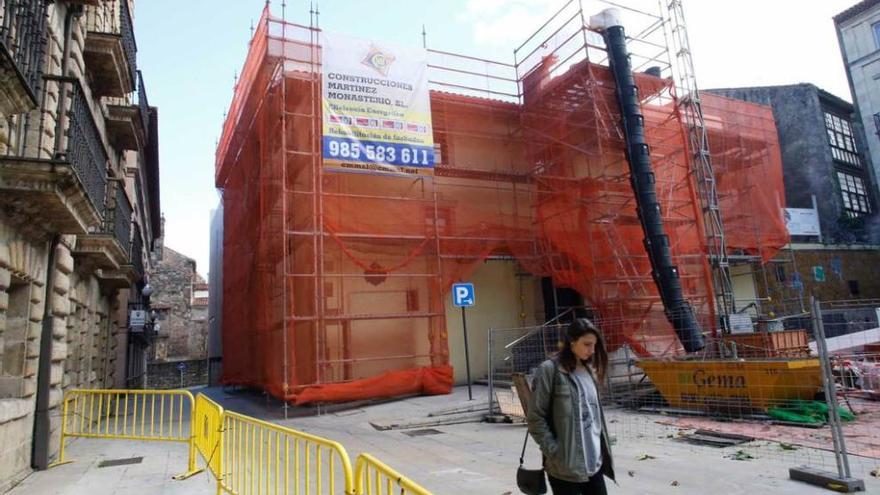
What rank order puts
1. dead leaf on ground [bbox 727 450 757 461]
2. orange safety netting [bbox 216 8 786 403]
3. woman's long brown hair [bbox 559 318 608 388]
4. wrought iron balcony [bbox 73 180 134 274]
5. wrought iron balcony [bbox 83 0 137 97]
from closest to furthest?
woman's long brown hair [bbox 559 318 608 388] → dead leaf on ground [bbox 727 450 757 461] → wrought iron balcony [bbox 83 0 137 97] → wrought iron balcony [bbox 73 180 134 274] → orange safety netting [bbox 216 8 786 403]

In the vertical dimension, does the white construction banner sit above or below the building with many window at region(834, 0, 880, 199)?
below

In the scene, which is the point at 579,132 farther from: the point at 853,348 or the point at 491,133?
the point at 853,348

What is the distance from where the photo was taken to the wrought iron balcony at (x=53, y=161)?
557 centimetres

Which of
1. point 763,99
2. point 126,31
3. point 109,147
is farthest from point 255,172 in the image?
point 763,99

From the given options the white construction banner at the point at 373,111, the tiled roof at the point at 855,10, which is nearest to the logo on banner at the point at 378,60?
the white construction banner at the point at 373,111

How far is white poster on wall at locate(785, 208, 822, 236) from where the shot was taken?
24.9 m

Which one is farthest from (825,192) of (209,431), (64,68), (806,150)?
(64,68)

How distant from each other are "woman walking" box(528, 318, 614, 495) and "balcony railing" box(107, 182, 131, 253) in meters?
10.5

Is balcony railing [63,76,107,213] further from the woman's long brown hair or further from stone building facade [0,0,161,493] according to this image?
the woman's long brown hair

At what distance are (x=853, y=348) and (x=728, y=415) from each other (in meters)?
4.93

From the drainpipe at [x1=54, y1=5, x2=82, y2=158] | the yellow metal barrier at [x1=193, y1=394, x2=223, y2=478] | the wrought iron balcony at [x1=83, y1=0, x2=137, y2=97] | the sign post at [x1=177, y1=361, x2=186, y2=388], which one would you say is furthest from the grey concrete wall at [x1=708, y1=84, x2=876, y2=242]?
the sign post at [x1=177, y1=361, x2=186, y2=388]

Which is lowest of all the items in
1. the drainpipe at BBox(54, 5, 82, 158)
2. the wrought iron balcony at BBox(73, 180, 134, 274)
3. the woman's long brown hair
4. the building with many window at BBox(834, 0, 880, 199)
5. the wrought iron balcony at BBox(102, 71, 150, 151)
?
the woman's long brown hair

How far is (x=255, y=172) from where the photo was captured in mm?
16094

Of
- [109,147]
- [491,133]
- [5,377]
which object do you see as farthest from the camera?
[491,133]
